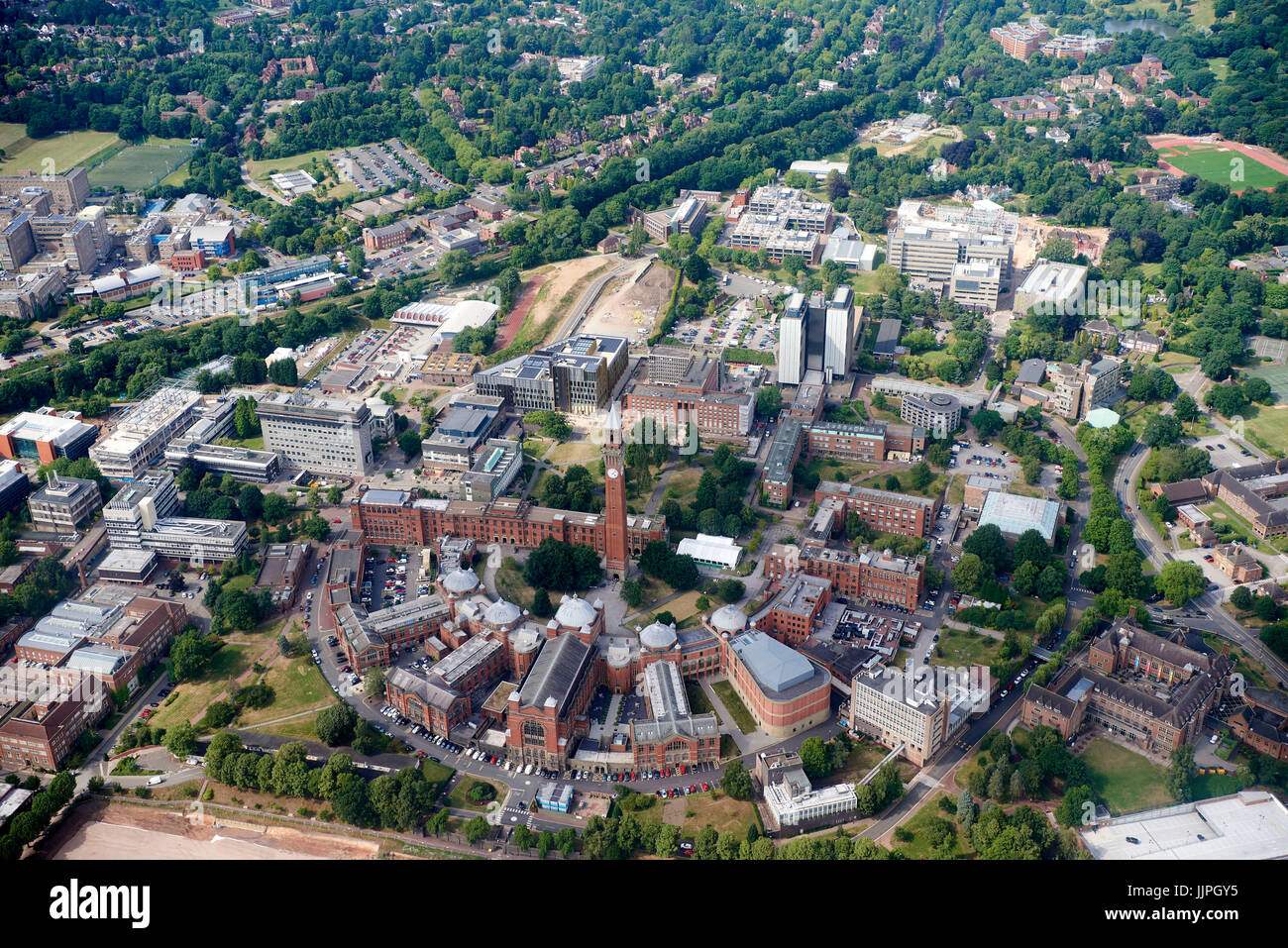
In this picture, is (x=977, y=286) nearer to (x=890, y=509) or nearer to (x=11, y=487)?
(x=890, y=509)

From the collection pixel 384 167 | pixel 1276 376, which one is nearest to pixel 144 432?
pixel 384 167

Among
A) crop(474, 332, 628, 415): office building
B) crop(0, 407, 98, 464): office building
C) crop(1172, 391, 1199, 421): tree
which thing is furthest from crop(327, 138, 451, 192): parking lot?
crop(1172, 391, 1199, 421): tree

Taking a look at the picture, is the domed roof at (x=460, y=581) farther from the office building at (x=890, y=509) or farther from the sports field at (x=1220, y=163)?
the sports field at (x=1220, y=163)

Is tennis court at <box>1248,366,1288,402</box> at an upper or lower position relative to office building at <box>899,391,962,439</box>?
lower

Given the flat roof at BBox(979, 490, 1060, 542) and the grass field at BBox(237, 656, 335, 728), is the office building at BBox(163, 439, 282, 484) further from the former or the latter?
the flat roof at BBox(979, 490, 1060, 542)

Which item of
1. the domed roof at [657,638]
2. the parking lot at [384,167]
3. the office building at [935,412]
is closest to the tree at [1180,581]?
the office building at [935,412]
